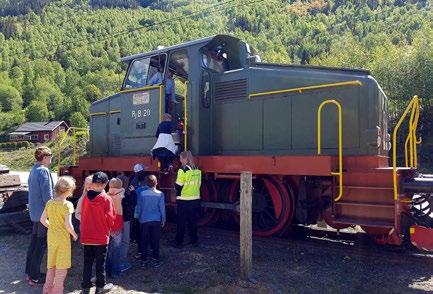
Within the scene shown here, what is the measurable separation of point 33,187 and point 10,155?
178 ft

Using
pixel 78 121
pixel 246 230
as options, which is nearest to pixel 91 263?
pixel 246 230

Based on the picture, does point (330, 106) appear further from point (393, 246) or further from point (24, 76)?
point (24, 76)

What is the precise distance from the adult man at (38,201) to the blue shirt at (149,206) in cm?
132

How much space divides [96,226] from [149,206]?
4.62ft

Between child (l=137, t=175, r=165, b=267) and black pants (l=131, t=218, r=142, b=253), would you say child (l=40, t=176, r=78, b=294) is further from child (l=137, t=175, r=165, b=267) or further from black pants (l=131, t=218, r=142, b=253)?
black pants (l=131, t=218, r=142, b=253)

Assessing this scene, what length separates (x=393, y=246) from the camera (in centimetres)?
651

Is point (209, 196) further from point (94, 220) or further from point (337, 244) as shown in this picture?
point (94, 220)

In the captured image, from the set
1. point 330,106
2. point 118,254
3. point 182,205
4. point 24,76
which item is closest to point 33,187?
point 118,254

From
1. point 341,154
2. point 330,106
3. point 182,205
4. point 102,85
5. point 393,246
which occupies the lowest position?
point 393,246

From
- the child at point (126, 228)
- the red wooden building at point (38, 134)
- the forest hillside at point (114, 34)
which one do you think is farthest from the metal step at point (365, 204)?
the red wooden building at point (38, 134)

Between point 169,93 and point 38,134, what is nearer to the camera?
point 169,93

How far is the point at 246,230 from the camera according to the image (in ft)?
17.3

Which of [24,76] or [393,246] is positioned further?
[24,76]

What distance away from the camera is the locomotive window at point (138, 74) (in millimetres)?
8477
